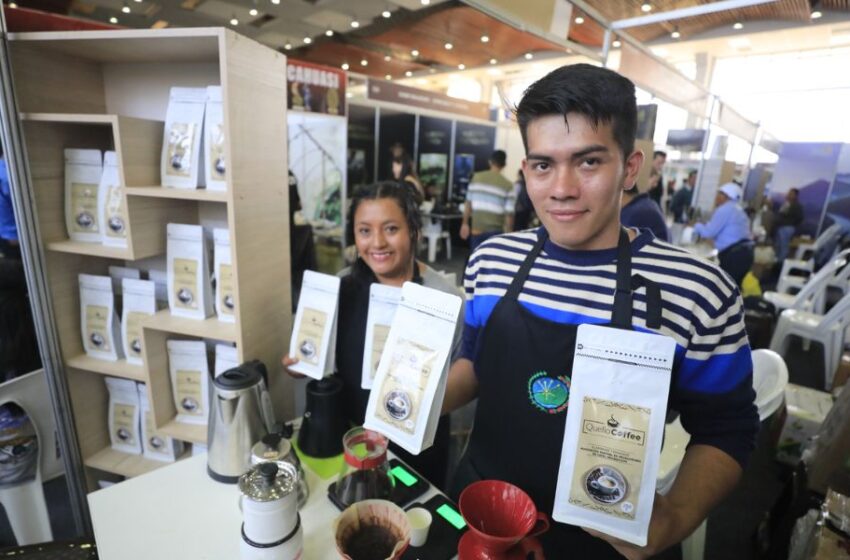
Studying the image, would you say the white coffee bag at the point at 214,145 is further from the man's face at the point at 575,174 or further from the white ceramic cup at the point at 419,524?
the white ceramic cup at the point at 419,524

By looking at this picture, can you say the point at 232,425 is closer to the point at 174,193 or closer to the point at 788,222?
the point at 174,193

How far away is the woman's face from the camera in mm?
1449

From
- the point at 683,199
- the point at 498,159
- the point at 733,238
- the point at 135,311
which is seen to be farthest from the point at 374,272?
the point at 683,199

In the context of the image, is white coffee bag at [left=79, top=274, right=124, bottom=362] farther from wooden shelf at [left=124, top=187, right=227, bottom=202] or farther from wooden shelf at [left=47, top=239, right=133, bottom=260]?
wooden shelf at [left=124, top=187, right=227, bottom=202]

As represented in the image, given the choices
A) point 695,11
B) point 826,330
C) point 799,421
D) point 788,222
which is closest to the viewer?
point 695,11

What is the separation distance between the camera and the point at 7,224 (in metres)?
1.52

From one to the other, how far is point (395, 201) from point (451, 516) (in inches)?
38.4

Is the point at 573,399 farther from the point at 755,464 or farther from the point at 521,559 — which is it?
the point at 755,464

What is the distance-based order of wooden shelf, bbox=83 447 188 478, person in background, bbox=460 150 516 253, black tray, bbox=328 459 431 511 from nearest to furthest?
black tray, bbox=328 459 431 511 → wooden shelf, bbox=83 447 188 478 → person in background, bbox=460 150 516 253

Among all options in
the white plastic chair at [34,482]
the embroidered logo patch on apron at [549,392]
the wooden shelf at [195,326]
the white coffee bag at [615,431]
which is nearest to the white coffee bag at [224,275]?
the wooden shelf at [195,326]

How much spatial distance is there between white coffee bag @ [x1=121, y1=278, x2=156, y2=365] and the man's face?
1.59 m

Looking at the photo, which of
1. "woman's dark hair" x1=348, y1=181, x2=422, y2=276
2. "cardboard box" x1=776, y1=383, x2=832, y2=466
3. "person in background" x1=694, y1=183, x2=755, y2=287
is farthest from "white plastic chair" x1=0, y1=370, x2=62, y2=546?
"person in background" x1=694, y1=183, x2=755, y2=287

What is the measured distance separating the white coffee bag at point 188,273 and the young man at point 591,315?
117 cm

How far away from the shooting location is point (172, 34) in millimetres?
1274
